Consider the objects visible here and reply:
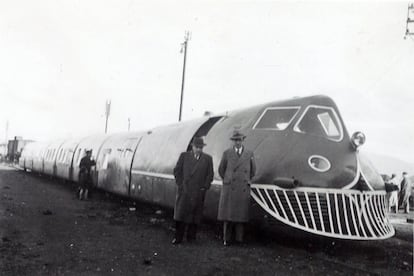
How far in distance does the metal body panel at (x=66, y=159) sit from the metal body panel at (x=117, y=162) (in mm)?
3905

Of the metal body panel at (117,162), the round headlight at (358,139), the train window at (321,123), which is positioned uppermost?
the train window at (321,123)

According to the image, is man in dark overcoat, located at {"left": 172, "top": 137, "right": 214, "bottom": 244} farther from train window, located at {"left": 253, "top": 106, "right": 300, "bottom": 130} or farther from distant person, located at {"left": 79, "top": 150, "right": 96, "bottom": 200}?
distant person, located at {"left": 79, "top": 150, "right": 96, "bottom": 200}

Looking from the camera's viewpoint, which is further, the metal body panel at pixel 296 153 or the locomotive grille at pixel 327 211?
the metal body panel at pixel 296 153

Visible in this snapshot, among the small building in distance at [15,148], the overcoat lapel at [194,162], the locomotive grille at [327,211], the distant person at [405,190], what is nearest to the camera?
the locomotive grille at [327,211]

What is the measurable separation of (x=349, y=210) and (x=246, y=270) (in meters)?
1.96

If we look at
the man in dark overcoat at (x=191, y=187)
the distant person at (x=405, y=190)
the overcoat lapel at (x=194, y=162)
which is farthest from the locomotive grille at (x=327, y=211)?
the distant person at (x=405, y=190)

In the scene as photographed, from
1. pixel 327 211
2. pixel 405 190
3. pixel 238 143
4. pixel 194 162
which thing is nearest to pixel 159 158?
pixel 194 162

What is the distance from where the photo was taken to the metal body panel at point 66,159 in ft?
63.3

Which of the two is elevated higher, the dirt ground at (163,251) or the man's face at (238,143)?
the man's face at (238,143)

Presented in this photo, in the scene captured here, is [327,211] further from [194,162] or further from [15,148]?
[15,148]

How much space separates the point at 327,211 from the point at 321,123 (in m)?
1.72

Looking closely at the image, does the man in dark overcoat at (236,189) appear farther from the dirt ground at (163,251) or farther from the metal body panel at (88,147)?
the metal body panel at (88,147)

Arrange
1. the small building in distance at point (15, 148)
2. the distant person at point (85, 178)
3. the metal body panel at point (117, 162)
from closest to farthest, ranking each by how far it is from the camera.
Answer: the metal body panel at point (117, 162) < the distant person at point (85, 178) < the small building in distance at point (15, 148)

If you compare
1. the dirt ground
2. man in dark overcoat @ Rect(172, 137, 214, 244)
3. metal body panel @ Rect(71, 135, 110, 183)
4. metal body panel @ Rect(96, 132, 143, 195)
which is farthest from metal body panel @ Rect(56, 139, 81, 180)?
man in dark overcoat @ Rect(172, 137, 214, 244)
